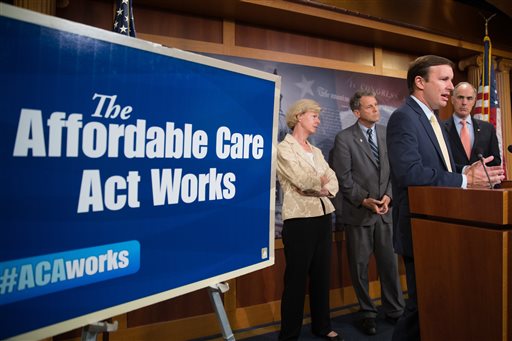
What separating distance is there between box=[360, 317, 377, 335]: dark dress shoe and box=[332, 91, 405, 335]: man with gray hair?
0.03 meters

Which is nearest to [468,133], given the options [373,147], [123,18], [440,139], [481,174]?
[373,147]

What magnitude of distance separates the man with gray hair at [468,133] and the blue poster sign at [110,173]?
7.46ft

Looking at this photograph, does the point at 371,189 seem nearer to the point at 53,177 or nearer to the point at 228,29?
the point at 228,29

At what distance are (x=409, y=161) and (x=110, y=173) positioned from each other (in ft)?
4.41

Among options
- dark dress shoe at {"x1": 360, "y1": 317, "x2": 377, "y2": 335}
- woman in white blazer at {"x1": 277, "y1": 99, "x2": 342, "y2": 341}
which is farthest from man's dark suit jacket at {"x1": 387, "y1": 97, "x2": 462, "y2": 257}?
dark dress shoe at {"x1": 360, "y1": 317, "x2": 377, "y2": 335}

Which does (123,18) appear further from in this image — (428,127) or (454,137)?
(454,137)

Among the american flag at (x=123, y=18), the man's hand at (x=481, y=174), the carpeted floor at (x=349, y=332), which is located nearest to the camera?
the man's hand at (x=481, y=174)

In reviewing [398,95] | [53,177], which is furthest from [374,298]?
[53,177]

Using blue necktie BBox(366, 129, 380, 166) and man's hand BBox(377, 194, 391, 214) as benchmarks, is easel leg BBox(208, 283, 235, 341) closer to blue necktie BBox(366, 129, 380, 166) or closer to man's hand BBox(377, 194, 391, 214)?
man's hand BBox(377, 194, 391, 214)

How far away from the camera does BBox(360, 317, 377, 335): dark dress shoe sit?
2.69 m

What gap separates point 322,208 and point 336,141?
0.79 meters

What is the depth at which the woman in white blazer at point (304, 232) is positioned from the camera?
2373mm

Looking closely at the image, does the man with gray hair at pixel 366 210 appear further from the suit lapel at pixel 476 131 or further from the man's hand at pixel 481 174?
the man's hand at pixel 481 174

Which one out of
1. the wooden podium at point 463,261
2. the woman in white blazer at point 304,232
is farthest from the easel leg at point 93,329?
the woman in white blazer at point 304,232
